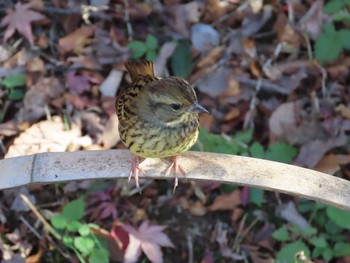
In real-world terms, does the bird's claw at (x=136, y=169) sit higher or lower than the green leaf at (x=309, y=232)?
higher

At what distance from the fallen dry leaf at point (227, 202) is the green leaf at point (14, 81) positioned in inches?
68.2

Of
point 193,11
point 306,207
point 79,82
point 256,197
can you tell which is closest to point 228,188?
point 256,197

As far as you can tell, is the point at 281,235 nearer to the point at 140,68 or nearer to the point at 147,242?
the point at 147,242

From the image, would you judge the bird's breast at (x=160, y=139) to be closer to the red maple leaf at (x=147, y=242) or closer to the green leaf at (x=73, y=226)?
the green leaf at (x=73, y=226)

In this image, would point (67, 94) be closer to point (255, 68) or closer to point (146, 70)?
point (146, 70)

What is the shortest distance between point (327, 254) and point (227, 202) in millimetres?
743

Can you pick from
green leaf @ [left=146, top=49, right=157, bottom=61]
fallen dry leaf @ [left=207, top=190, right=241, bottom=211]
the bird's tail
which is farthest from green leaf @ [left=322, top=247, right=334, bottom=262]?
green leaf @ [left=146, top=49, right=157, bottom=61]

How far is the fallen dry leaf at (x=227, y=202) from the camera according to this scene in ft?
14.0

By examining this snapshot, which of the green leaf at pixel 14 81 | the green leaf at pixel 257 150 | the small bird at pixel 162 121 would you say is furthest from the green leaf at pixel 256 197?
the green leaf at pixel 14 81

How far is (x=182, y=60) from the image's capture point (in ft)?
16.3

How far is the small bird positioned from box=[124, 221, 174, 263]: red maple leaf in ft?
2.37

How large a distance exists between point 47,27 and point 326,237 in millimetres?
2776

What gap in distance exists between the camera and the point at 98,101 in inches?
188

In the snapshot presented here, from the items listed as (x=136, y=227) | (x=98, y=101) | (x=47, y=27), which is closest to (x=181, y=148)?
(x=136, y=227)
